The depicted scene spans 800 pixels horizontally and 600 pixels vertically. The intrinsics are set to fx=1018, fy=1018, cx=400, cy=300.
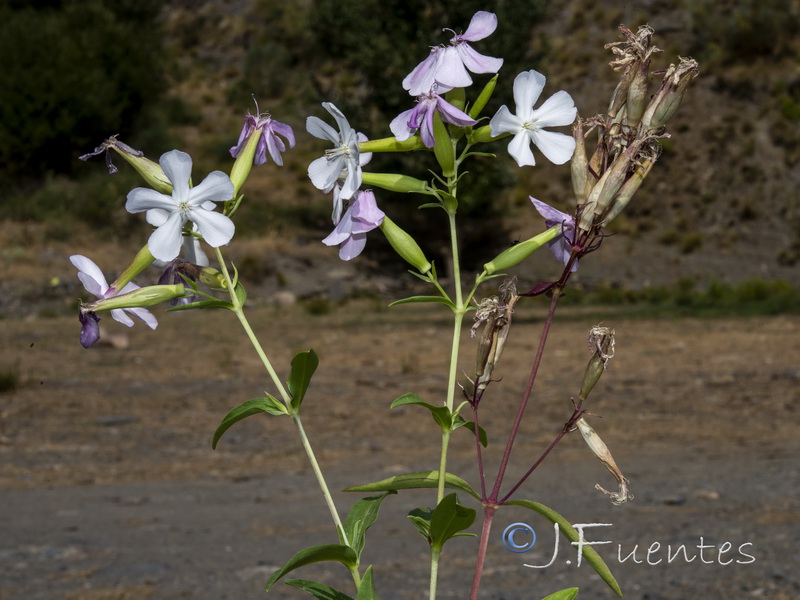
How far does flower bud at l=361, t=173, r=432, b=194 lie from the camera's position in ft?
3.63

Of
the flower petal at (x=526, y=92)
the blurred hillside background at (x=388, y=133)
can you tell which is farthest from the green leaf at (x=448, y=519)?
the blurred hillside background at (x=388, y=133)

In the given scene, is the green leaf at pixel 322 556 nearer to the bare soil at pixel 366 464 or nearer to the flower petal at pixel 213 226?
the flower petal at pixel 213 226

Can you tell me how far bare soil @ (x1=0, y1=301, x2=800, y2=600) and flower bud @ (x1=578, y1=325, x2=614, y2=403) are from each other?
1.22m

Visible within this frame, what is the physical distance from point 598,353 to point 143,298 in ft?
1.63

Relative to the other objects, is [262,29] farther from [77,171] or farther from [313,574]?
[313,574]

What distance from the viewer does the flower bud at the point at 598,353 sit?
3.61 ft

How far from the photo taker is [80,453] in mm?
7281

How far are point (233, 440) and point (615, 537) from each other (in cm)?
373

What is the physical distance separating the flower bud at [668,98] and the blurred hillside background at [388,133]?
1609cm

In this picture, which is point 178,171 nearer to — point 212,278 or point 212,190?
point 212,190

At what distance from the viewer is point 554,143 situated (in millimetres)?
1073
